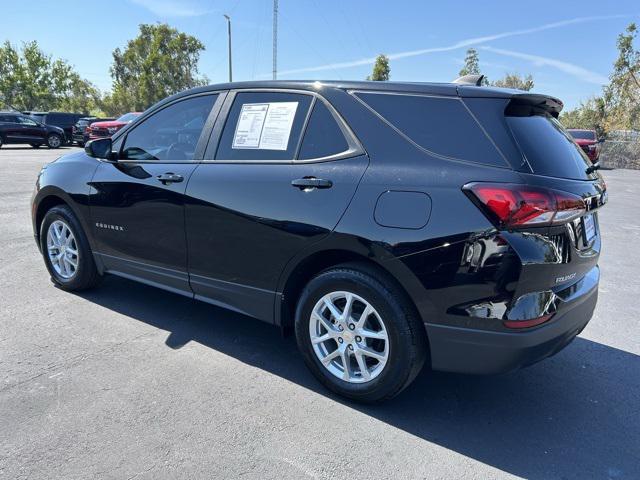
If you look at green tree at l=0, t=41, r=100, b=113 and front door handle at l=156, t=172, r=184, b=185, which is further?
green tree at l=0, t=41, r=100, b=113

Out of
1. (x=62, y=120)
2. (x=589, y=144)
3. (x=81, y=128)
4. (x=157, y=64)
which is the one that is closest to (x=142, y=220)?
(x=589, y=144)

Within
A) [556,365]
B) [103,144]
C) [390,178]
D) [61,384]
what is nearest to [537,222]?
[390,178]

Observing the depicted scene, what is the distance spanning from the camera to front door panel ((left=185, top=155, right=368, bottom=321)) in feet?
9.12

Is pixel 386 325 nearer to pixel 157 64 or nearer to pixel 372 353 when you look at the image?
pixel 372 353

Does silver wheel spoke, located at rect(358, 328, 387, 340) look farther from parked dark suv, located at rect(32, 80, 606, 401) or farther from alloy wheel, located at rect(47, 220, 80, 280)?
alloy wheel, located at rect(47, 220, 80, 280)

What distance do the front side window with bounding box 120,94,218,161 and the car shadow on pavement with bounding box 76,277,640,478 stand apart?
134cm

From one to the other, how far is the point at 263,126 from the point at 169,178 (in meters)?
0.83

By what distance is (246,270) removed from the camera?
3178mm

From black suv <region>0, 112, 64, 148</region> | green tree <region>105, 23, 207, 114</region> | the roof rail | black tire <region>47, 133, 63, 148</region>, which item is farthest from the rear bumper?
green tree <region>105, 23, 207, 114</region>

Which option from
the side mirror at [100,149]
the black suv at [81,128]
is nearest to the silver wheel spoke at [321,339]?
the side mirror at [100,149]

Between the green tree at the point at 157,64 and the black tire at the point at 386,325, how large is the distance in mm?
53208

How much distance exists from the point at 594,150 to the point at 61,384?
20416 millimetres

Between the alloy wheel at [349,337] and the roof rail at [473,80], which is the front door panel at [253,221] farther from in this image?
the roof rail at [473,80]

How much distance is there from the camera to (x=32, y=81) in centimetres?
5109
